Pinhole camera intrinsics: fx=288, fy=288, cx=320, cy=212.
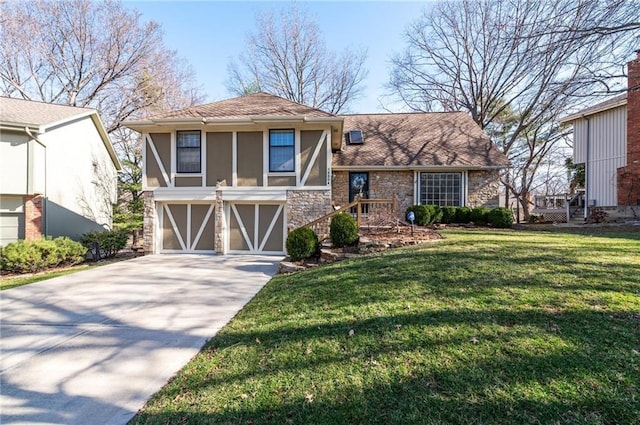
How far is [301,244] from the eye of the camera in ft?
24.4

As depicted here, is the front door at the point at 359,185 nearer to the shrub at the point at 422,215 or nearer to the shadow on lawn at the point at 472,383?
the shrub at the point at 422,215

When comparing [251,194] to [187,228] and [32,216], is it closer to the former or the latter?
[187,228]

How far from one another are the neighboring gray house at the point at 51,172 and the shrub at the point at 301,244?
9.23m

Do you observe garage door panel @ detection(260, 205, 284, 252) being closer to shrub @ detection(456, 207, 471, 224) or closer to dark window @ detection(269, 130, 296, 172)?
dark window @ detection(269, 130, 296, 172)

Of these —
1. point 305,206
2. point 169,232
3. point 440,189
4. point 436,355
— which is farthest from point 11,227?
point 440,189

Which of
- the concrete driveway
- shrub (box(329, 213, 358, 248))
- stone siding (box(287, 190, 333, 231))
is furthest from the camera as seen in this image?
stone siding (box(287, 190, 333, 231))

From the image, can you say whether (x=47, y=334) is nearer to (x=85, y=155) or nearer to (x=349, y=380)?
(x=349, y=380)

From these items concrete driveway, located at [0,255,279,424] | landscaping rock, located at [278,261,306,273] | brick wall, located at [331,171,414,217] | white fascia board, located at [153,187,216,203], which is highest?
brick wall, located at [331,171,414,217]

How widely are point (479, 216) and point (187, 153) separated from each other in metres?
11.5

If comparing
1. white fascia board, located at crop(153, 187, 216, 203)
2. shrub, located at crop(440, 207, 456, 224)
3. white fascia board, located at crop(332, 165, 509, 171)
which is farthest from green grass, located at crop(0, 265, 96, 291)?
shrub, located at crop(440, 207, 456, 224)

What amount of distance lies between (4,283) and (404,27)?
2324 centimetres

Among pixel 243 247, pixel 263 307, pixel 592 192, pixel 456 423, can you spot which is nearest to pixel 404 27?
pixel 592 192

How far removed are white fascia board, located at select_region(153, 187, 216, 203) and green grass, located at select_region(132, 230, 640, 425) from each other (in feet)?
22.2

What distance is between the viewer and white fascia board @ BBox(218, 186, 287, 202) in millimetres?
10109
